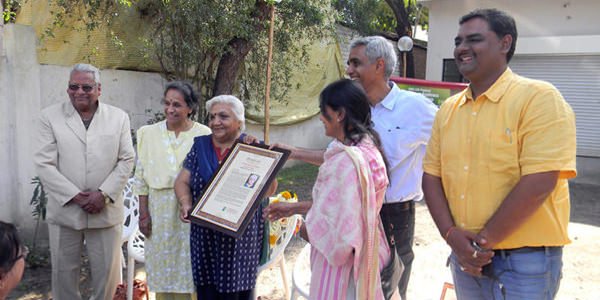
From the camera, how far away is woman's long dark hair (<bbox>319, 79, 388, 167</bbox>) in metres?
2.18

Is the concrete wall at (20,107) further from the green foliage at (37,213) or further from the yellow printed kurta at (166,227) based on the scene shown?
the yellow printed kurta at (166,227)

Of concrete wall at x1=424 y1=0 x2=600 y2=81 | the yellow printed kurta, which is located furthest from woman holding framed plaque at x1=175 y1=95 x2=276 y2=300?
concrete wall at x1=424 y1=0 x2=600 y2=81

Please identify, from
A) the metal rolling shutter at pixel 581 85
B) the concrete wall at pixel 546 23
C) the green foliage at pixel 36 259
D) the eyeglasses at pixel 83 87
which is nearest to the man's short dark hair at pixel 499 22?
the eyeglasses at pixel 83 87

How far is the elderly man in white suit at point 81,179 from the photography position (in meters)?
3.35

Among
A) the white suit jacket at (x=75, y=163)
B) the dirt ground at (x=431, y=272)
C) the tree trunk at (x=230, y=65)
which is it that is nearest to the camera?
the white suit jacket at (x=75, y=163)

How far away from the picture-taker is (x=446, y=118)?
222 centimetres

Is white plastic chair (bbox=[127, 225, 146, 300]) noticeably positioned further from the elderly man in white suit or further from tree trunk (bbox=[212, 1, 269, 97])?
tree trunk (bbox=[212, 1, 269, 97])

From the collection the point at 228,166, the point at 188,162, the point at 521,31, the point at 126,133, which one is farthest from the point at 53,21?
the point at 521,31

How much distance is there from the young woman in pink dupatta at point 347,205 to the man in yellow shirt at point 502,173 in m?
0.36

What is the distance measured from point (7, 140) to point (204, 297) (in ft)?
11.3

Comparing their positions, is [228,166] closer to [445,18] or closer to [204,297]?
[204,297]

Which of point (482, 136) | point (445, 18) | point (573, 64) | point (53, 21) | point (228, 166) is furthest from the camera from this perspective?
point (445, 18)

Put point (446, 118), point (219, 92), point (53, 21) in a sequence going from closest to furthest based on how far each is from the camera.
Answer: point (446, 118), point (53, 21), point (219, 92)

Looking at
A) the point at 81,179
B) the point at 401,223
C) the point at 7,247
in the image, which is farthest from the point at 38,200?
the point at 401,223
